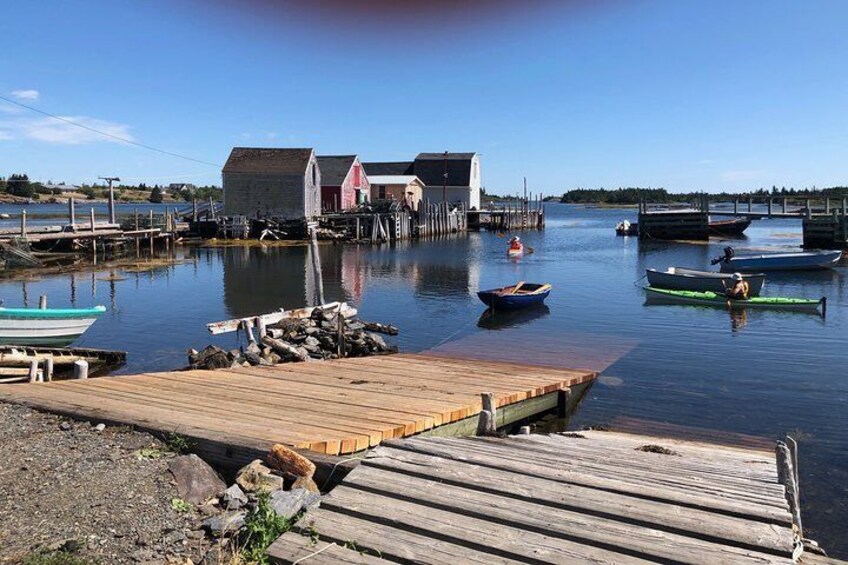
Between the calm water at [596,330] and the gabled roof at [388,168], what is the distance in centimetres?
3584

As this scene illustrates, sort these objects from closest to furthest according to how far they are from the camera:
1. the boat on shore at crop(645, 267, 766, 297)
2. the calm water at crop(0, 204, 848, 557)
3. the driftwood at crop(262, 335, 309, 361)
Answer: the calm water at crop(0, 204, 848, 557) → the driftwood at crop(262, 335, 309, 361) → the boat on shore at crop(645, 267, 766, 297)

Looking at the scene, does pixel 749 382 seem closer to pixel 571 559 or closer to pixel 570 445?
pixel 570 445

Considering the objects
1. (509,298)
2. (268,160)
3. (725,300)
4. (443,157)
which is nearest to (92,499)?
(509,298)

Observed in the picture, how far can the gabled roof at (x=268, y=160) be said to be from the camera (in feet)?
177

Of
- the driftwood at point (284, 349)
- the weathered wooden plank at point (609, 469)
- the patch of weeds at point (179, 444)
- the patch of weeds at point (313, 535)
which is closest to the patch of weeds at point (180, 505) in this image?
the patch of weeds at point (179, 444)

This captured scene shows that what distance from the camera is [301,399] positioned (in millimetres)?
8750

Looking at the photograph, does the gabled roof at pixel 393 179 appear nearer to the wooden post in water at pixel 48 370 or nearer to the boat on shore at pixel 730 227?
the boat on shore at pixel 730 227

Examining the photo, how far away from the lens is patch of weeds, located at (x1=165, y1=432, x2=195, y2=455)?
6.47 metres

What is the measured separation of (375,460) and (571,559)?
1.94 metres

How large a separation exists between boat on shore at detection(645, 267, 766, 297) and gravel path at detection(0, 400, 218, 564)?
2438 cm

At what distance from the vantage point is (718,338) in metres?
19.8

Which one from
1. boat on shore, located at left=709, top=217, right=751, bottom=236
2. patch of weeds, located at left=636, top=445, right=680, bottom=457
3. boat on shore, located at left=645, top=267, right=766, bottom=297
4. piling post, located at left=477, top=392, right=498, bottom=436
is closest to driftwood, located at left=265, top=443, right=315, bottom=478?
piling post, located at left=477, top=392, right=498, bottom=436

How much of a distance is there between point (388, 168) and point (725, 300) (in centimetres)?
5776

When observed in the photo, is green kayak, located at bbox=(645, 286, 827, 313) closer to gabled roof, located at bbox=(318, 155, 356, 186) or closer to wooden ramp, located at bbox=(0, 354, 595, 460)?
wooden ramp, located at bbox=(0, 354, 595, 460)
